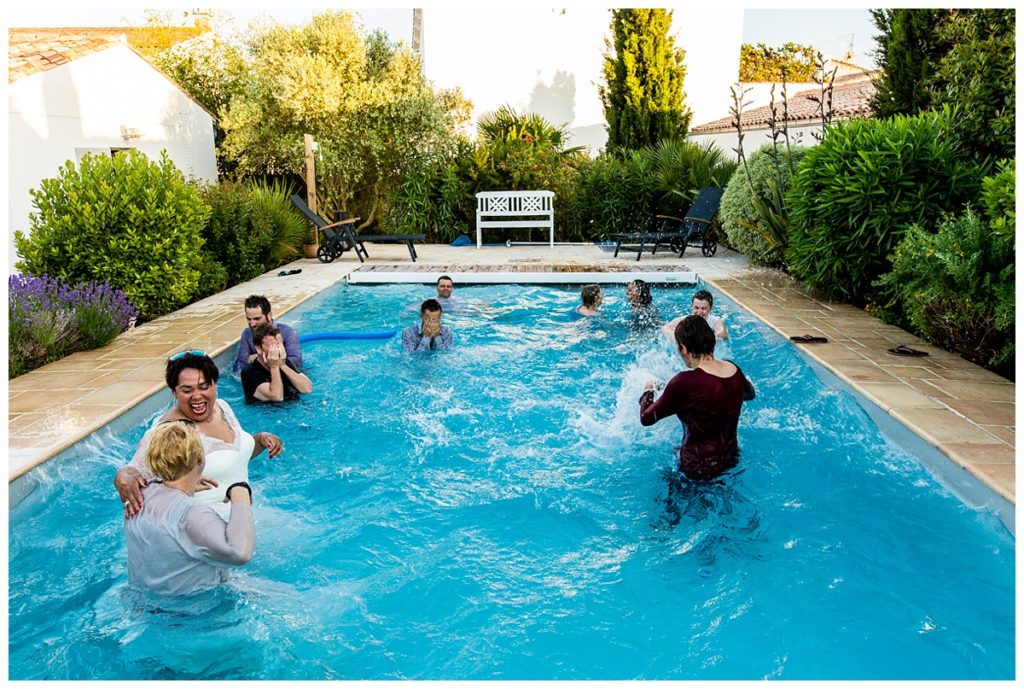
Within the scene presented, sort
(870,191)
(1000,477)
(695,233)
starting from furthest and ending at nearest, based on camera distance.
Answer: (695,233) < (870,191) < (1000,477)

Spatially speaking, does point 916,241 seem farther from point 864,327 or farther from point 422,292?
point 422,292

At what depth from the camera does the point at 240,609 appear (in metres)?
3.65

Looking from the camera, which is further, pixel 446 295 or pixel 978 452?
pixel 446 295

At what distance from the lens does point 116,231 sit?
8922mm

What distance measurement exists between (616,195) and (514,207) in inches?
88.3

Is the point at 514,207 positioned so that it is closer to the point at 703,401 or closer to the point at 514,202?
the point at 514,202

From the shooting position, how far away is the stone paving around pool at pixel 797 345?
16.9ft

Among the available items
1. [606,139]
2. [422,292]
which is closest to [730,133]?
[606,139]

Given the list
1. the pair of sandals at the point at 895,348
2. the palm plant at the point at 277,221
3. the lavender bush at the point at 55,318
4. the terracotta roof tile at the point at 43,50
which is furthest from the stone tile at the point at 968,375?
the terracotta roof tile at the point at 43,50

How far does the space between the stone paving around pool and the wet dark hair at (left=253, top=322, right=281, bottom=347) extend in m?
0.99

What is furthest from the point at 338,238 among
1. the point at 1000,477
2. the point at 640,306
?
the point at 1000,477

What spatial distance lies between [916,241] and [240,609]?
7.03m

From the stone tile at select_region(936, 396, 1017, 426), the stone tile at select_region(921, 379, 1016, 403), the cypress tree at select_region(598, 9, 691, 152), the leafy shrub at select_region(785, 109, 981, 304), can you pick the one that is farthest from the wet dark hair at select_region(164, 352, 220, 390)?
the cypress tree at select_region(598, 9, 691, 152)

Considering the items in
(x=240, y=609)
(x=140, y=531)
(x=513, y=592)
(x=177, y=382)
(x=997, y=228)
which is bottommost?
(x=513, y=592)
